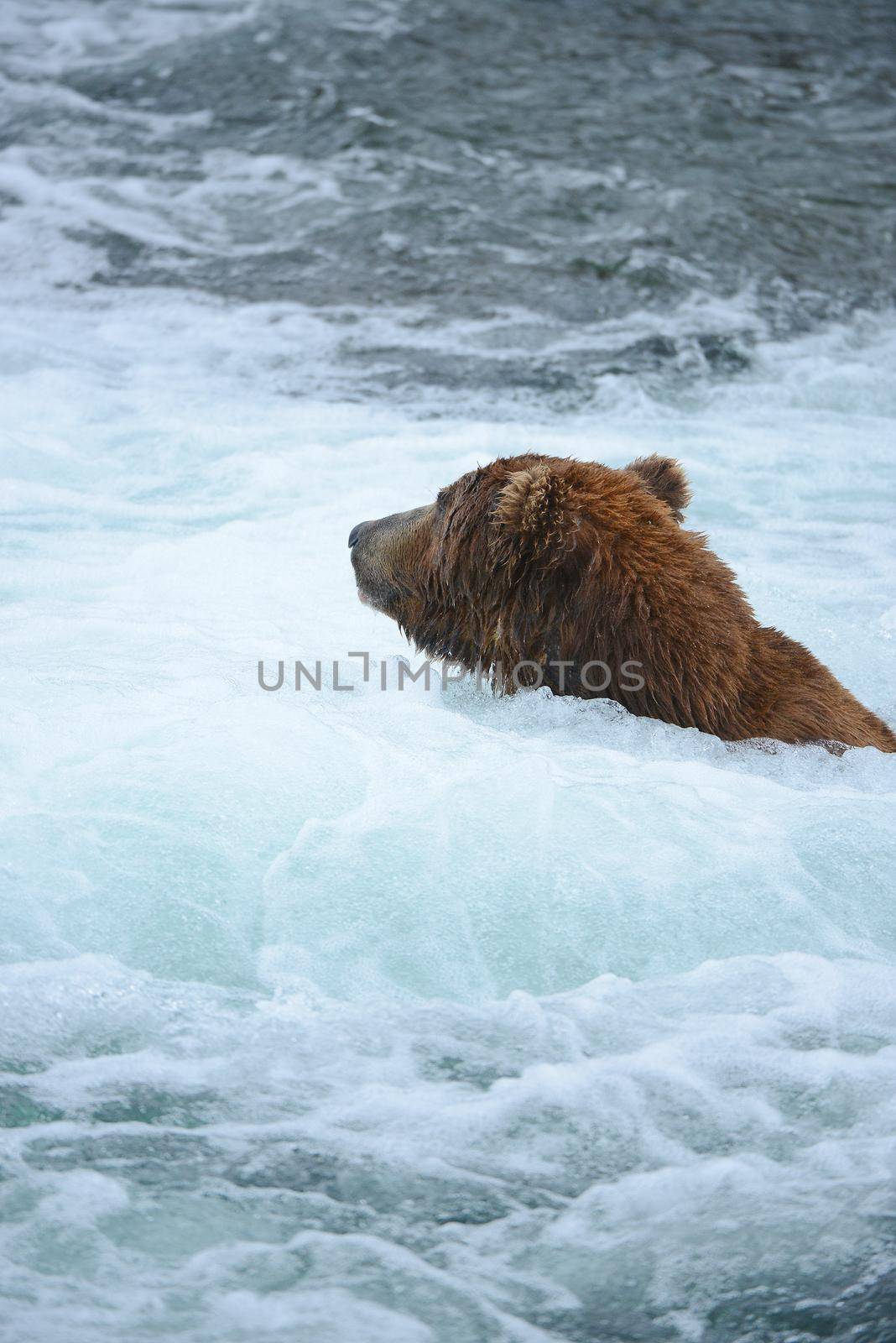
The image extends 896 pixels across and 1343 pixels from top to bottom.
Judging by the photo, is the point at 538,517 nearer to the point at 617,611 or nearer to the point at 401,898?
the point at 617,611

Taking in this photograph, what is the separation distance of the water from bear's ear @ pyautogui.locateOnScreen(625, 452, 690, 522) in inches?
34.0

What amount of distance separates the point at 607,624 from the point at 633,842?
64cm

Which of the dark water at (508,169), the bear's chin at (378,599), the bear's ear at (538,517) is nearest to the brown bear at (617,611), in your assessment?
the bear's ear at (538,517)

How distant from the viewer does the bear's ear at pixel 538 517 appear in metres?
4.07

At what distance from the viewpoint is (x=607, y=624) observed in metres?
4.05

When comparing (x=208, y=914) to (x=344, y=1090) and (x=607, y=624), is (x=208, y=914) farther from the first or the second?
(x=607, y=624)

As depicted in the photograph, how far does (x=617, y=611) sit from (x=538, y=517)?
36 centimetres

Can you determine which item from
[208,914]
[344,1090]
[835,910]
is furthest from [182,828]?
[835,910]

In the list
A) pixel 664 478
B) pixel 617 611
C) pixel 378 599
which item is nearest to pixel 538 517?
pixel 617 611

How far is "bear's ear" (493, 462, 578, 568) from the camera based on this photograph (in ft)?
13.4

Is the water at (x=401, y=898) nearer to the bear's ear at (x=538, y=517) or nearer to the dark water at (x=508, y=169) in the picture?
the bear's ear at (x=538, y=517)

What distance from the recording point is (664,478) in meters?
4.60

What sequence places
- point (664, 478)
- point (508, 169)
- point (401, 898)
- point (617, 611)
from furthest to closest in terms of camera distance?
point (508, 169)
point (664, 478)
point (617, 611)
point (401, 898)

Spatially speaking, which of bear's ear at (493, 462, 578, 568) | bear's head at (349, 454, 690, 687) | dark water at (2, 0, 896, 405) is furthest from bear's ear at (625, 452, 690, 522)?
dark water at (2, 0, 896, 405)
